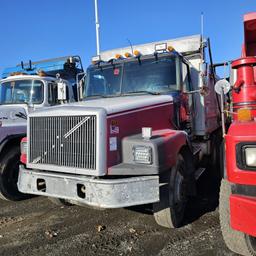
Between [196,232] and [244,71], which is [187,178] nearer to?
[196,232]

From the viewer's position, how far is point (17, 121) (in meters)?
6.62

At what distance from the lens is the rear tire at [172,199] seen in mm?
4355

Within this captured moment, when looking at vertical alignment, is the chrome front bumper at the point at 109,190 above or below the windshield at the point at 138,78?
below

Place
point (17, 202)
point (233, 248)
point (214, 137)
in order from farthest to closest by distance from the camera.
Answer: point (214, 137) < point (17, 202) < point (233, 248)

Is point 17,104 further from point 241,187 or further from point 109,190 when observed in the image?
point 241,187

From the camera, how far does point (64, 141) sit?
14.5 feet

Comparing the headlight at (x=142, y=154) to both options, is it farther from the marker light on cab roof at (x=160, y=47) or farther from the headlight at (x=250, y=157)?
the marker light on cab roof at (x=160, y=47)

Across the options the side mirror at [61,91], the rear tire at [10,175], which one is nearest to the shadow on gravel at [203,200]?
the rear tire at [10,175]

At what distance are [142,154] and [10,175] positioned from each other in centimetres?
341

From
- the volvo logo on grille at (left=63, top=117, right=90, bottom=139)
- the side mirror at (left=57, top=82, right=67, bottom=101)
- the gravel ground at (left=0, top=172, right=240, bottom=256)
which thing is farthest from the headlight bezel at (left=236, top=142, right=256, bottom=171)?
the side mirror at (left=57, top=82, right=67, bottom=101)

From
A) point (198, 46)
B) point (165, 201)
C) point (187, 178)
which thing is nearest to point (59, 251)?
point (165, 201)

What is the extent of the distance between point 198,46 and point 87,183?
4.07 meters

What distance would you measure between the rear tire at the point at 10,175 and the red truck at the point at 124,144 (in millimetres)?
1258

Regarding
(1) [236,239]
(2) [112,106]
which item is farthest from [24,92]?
(1) [236,239]
